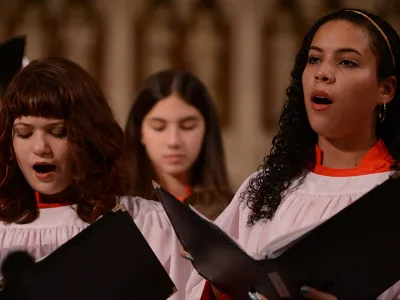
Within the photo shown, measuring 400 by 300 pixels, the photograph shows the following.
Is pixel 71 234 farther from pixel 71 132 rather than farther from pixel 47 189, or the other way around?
pixel 71 132

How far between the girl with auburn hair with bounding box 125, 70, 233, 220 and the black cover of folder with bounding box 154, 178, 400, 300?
1677mm

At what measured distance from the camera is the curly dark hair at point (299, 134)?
8.85 ft

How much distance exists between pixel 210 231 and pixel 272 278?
200 millimetres

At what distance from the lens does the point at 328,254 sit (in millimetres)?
2252

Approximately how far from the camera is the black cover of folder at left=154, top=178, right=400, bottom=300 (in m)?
2.20

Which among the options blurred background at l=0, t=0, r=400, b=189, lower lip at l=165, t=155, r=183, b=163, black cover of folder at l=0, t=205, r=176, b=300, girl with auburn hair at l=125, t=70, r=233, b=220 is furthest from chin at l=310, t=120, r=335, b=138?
blurred background at l=0, t=0, r=400, b=189

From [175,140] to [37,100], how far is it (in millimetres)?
1305

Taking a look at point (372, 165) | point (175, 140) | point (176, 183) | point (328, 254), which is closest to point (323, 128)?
point (372, 165)

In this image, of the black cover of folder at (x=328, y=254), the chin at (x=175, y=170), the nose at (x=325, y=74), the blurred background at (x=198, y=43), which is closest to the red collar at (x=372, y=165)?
the nose at (x=325, y=74)

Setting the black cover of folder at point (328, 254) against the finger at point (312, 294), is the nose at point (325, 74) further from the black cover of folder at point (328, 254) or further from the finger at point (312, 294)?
the finger at point (312, 294)

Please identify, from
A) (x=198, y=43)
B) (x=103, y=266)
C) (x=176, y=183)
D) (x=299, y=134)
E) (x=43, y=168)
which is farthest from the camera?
(x=198, y=43)

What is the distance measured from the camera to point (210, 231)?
2326 mm

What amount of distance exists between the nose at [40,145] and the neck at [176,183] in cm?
137

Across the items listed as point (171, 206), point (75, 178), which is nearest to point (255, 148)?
point (75, 178)
